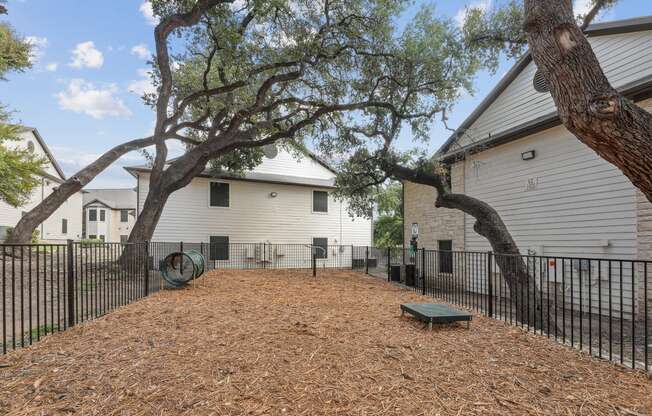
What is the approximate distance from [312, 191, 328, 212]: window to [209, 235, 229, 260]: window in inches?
197

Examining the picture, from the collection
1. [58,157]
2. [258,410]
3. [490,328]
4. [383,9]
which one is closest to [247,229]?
[383,9]

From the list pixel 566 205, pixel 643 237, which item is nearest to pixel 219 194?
pixel 566 205

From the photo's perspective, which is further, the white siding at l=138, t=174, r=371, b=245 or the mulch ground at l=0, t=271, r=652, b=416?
the white siding at l=138, t=174, r=371, b=245

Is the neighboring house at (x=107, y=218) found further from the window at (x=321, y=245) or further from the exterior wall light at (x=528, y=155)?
the exterior wall light at (x=528, y=155)

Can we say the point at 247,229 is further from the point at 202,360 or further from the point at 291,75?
the point at 202,360

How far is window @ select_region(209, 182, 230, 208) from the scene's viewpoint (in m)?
16.2

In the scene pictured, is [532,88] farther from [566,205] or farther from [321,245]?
[321,245]

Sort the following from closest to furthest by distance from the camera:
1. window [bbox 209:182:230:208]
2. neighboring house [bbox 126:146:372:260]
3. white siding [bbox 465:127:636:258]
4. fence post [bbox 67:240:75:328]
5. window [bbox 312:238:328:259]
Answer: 1. fence post [bbox 67:240:75:328]
2. white siding [bbox 465:127:636:258]
3. neighboring house [bbox 126:146:372:260]
4. window [bbox 209:182:230:208]
5. window [bbox 312:238:328:259]

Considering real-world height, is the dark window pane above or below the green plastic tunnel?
above

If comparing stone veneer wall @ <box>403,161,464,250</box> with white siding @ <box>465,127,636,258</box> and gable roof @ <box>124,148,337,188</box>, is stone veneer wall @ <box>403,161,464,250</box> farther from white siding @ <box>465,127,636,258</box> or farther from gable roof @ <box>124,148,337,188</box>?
gable roof @ <box>124,148,337,188</box>

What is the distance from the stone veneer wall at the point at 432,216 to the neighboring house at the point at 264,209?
3.95m

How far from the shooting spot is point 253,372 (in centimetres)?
315

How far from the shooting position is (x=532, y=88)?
9.62m

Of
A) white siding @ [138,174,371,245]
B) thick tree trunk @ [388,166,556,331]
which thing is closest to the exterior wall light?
thick tree trunk @ [388,166,556,331]
